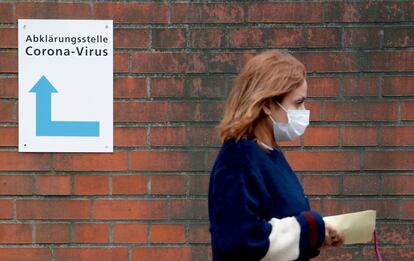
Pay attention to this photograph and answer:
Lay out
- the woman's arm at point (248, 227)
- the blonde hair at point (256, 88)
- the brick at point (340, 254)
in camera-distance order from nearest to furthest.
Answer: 1. the woman's arm at point (248, 227)
2. the blonde hair at point (256, 88)
3. the brick at point (340, 254)

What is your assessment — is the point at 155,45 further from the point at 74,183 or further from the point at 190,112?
the point at 74,183

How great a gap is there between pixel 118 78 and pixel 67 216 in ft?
2.46

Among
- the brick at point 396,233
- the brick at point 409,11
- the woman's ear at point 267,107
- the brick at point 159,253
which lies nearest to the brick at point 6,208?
the brick at point 159,253

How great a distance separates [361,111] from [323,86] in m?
0.23

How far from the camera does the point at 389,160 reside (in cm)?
360

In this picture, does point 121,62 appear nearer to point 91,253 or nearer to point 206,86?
point 206,86

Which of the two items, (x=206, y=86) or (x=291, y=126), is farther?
(x=206, y=86)

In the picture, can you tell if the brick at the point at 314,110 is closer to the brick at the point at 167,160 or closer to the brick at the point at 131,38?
the brick at the point at 167,160

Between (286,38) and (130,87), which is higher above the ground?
(286,38)

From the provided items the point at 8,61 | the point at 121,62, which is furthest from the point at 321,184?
the point at 8,61

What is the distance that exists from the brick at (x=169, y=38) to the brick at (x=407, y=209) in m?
1.39

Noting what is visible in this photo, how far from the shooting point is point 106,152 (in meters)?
3.57

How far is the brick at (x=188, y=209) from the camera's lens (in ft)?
11.7

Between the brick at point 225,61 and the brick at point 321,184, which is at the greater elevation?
the brick at point 225,61
